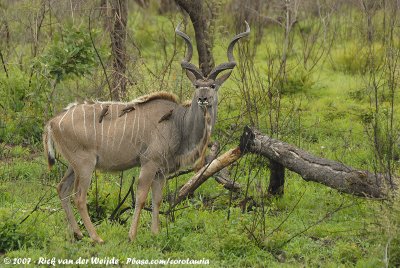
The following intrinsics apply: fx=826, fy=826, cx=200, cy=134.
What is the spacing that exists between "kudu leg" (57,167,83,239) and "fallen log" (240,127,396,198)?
131 cm

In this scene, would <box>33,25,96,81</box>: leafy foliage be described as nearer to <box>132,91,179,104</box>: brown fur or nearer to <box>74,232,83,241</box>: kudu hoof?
<box>132,91,179,104</box>: brown fur

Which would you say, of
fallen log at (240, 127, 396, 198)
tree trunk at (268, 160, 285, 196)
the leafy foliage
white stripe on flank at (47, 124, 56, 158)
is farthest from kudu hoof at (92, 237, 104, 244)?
the leafy foliage

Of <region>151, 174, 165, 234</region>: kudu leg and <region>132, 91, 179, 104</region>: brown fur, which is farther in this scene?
<region>132, 91, 179, 104</region>: brown fur

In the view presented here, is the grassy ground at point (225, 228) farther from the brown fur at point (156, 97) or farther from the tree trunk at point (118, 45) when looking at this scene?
the tree trunk at point (118, 45)

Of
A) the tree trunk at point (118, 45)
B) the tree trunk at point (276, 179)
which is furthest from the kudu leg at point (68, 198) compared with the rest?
the tree trunk at point (118, 45)

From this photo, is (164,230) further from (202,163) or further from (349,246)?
(349,246)

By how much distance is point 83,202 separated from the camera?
5863 mm

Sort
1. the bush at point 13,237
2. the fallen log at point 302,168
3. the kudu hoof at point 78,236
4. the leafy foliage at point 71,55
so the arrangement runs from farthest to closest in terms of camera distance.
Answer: the leafy foliage at point 71,55
the fallen log at point 302,168
the kudu hoof at point 78,236
the bush at point 13,237

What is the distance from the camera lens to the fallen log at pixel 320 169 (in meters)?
5.88

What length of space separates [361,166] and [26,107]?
357 centimetres

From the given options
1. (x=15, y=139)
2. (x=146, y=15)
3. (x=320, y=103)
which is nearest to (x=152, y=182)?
(x=15, y=139)

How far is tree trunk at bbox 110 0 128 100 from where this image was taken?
8305 millimetres

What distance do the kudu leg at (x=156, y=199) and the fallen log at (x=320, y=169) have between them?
2.24ft

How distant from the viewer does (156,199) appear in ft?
20.0
